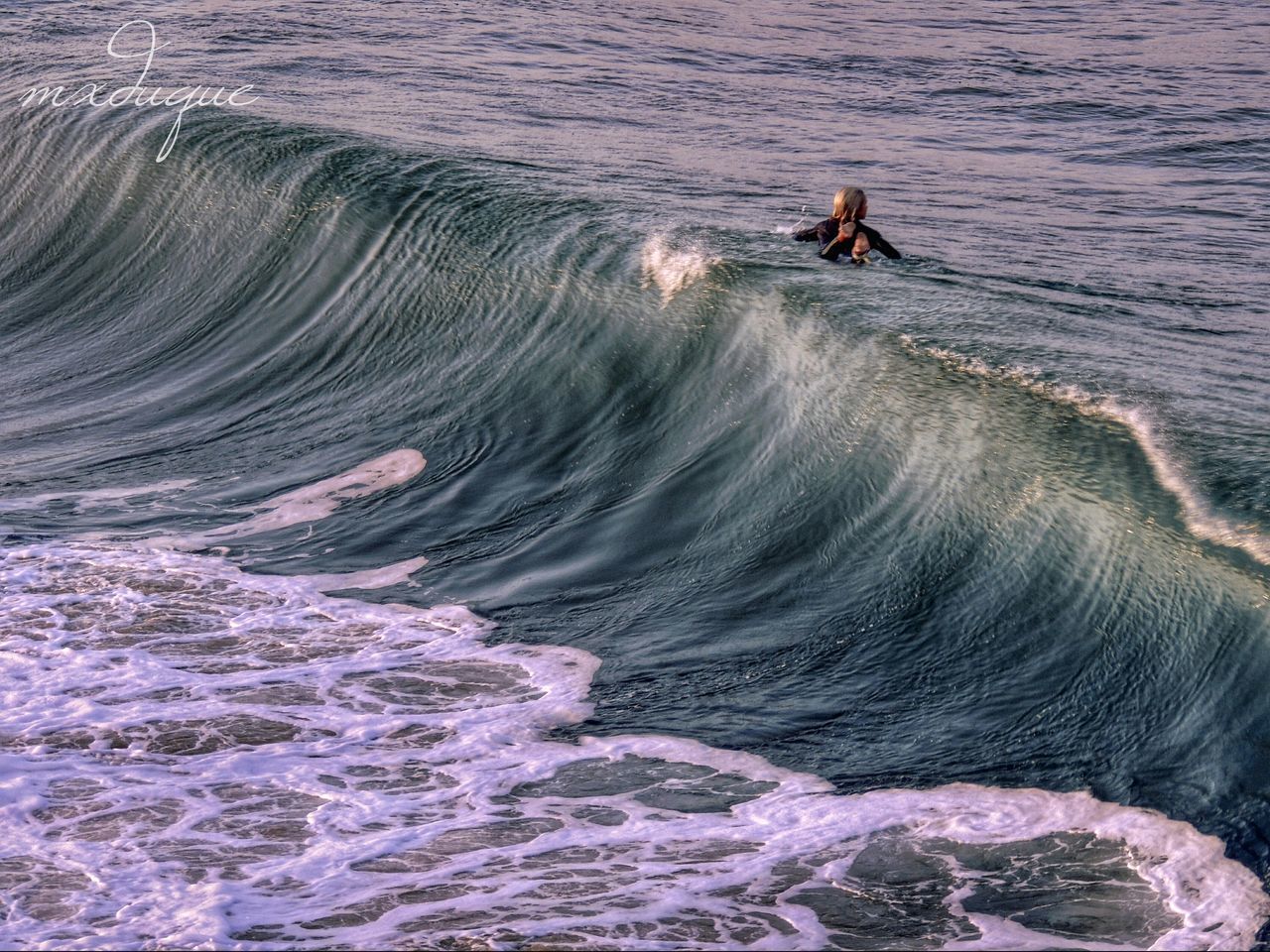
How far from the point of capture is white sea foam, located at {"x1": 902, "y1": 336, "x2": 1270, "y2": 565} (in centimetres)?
565

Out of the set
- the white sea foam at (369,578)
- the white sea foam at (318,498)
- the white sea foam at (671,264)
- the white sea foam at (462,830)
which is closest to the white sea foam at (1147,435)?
the white sea foam at (462,830)

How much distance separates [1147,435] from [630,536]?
8.10 ft

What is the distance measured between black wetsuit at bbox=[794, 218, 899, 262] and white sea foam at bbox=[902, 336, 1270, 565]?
130 centimetres

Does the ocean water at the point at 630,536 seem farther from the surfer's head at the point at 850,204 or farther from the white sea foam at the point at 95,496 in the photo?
the surfer's head at the point at 850,204

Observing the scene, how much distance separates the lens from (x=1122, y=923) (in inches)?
164

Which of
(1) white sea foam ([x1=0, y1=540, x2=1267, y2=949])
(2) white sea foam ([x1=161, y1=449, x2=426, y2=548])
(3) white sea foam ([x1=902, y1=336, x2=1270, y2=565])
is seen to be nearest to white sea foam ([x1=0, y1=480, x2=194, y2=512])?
(2) white sea foam ([x1=161, y1=449, x2=426, y2=548])

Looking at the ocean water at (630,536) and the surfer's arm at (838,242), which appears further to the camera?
the surfer's arm at (838,242)

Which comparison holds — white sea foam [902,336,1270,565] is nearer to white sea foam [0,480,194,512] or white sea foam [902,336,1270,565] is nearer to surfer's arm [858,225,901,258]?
surfer's arm [858,225,901,258]

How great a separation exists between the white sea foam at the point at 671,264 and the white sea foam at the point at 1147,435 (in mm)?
1865

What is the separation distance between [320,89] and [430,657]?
402 inches

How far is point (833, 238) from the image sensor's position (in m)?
9.24

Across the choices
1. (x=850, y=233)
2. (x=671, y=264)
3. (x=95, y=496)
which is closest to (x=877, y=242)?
(x=850, y=233)

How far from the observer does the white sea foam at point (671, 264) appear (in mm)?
9312

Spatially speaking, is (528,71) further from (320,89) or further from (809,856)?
(809,856)
